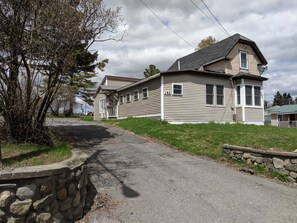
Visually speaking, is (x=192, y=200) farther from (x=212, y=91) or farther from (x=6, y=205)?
(x=212, y=91)

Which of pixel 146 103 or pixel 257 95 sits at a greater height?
pixel 257 95

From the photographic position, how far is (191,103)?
17.8m

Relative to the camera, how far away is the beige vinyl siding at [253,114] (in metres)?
19.5

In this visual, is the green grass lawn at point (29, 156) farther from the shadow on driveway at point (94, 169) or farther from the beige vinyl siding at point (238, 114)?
the beige vinyl siding at point (238, 114)

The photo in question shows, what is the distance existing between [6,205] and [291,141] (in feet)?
34.3

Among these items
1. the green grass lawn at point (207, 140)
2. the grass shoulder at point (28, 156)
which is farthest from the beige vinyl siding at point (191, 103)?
the grass shoulder at point (28, 156)

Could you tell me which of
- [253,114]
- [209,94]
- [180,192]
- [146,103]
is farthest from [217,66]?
[180,192]

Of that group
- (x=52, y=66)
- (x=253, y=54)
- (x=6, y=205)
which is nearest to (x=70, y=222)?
(x=6, y=205)

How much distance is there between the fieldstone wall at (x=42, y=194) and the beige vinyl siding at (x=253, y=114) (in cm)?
1691

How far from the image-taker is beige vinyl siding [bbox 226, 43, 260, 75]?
2056cm

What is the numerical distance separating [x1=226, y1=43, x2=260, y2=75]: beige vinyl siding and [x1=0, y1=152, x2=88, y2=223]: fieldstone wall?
17.7m

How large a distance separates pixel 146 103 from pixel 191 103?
3.21 meters

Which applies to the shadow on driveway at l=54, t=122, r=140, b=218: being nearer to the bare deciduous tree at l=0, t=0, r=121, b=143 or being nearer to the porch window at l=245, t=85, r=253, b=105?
the bare deciduous tree at l=0, t=0, r=121, b=143

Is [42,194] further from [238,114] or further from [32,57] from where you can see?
[238,114]
